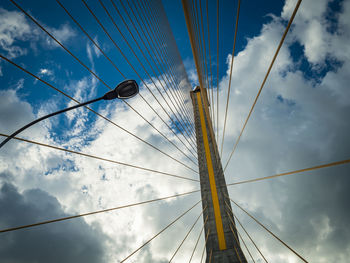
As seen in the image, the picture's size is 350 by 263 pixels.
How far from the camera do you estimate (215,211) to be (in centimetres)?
367

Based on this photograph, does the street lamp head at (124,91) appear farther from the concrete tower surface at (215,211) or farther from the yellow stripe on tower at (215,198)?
the yellow stripe on tower at (215,198)

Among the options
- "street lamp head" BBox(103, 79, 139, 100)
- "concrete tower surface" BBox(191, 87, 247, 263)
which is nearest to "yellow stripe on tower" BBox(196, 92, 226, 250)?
"concrete tower surface" BBox(191, 87, 247, 263)

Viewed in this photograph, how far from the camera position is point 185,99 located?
6.46 metres

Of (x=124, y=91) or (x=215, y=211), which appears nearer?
(x=124, y=91)

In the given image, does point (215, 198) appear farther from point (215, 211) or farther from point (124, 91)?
point (124, 91)

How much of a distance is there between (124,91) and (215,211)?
3.15m

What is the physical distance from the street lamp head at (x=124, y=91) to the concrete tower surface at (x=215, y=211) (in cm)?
140

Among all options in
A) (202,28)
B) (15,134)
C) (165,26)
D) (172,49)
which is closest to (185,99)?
(172,49)

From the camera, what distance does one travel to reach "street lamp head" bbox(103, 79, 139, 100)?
6.00 ft

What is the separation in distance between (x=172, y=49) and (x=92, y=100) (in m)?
4.57

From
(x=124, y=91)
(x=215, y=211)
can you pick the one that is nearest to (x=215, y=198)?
(x=215, y=211)

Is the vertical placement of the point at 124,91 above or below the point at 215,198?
above

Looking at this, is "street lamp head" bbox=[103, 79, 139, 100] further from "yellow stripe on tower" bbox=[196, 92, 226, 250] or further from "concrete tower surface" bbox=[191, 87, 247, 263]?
"yellow stripe on tower" bbox=[196, 92, 226, 250]

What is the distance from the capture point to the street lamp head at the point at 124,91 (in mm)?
1828
